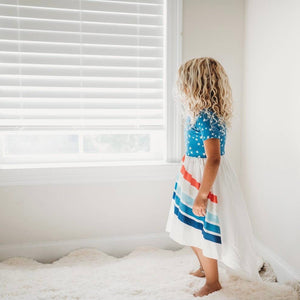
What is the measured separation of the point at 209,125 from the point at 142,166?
2.83 ft

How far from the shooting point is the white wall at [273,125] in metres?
1.80

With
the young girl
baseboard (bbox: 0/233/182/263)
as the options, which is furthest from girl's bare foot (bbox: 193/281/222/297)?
baseboard (bbox: 0/233/182/263)

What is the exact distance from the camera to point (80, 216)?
2309 millimetres

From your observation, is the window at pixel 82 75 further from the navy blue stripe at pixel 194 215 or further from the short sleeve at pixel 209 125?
the short sleeve at pixel 209 125

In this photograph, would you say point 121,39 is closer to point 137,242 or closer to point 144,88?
point 144,88

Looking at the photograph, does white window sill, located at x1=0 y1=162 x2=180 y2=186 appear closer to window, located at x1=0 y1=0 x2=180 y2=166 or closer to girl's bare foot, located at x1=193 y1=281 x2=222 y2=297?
window, located at x1=0 y1=0 x2=180 y2=166

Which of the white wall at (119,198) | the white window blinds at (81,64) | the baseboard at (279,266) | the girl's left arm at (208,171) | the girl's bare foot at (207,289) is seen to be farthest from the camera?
the white wall at (119,198)

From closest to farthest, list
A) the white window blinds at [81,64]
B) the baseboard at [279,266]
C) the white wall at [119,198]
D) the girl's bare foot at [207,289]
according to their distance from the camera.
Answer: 1. the girl's bare foot at [207,289]
2. the baseboard at [279,266]
3. the white window blinds at [81,64]
4. the white wall at [119,198]

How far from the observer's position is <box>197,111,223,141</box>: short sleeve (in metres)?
1.54

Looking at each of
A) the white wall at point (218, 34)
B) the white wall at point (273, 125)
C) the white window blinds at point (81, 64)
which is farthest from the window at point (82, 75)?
the white wall at point (273, 125)

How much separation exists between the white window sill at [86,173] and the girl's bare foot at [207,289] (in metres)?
0.82

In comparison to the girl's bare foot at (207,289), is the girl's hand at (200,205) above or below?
→ above

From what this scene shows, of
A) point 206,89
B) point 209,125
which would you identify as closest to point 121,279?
point 209,125

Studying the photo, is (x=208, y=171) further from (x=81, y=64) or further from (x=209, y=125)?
(x=81, y=64)
